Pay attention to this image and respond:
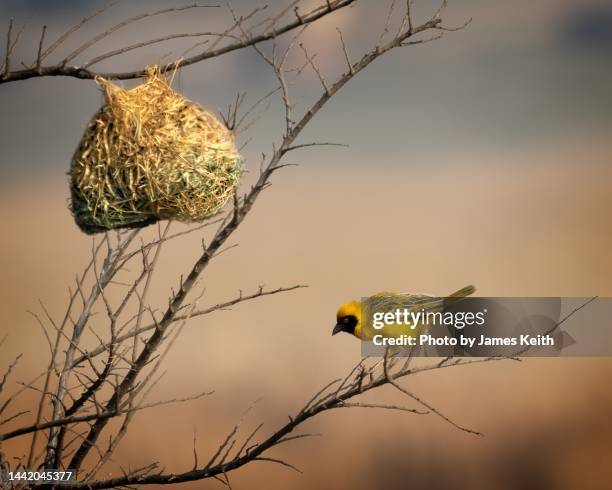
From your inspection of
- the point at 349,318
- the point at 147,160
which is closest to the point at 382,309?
the point at 349,318

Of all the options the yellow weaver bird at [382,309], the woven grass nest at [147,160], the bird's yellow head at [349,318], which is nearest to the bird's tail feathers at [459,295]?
the yellow weaver bird at [382,309]

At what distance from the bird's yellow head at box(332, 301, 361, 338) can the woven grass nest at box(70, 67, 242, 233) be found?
985 mm

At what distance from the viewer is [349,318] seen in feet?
10.2

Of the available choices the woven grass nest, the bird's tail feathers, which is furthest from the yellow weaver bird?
the woven grass nest

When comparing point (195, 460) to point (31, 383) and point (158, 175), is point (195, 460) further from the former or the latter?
point (158, 175)

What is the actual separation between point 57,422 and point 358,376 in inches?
31.2

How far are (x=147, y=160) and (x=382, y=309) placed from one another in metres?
1.24

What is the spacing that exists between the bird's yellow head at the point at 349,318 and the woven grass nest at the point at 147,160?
985 mm

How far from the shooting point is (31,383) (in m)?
2.46

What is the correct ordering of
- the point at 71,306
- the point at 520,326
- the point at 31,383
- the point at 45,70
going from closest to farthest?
the point at 45,70 < the point at 31,383 < the point at 71,306 < the point at 520,326

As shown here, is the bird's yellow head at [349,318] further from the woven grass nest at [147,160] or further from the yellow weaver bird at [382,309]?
the woven grass nest at [147,160]

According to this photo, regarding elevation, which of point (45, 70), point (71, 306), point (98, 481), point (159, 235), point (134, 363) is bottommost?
point (98, 481)

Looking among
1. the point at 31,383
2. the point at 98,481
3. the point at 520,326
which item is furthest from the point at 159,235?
the point at 520,326

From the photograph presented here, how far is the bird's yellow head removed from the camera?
310 cm
